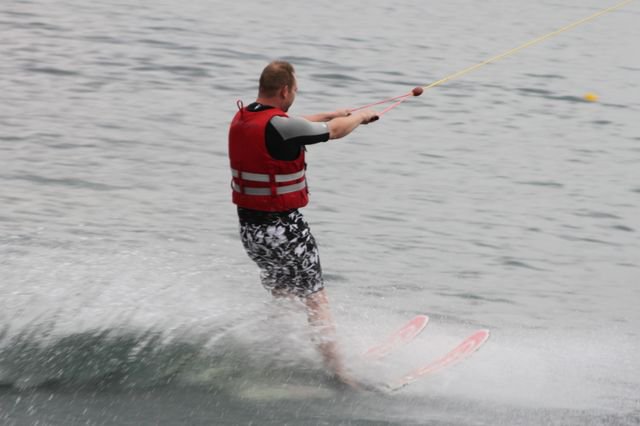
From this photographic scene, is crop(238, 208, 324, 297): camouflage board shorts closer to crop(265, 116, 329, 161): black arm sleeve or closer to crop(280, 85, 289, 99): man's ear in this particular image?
crop(265, 116, 329, 161): black arm sleeve

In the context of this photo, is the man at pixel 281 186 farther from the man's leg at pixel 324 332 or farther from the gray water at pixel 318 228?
the gray water at pixel 318 228

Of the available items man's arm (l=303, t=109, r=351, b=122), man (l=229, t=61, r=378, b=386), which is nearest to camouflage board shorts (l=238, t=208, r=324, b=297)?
man (l=229, t=61, r=378, b=386)

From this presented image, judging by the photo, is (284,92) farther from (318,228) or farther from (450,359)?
(318,228)

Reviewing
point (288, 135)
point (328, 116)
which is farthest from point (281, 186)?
point (328, 116)

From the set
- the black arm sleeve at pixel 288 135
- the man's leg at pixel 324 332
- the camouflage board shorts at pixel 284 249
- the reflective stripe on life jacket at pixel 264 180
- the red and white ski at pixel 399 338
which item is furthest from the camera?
the red and white ski at pixel 399 338

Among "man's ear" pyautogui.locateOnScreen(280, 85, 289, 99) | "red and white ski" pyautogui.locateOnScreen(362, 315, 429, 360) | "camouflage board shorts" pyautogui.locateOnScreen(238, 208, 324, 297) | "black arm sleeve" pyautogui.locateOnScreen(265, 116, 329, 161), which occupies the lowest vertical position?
"red and white ski" pyautogui.locateOnScreen(362, 315, 429, 360)

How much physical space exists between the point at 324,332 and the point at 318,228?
407 centimetres

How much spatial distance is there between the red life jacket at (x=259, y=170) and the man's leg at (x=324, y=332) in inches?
22.3

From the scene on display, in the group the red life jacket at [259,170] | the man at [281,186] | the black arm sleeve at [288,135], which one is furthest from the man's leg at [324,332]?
the black arm sleeve at [288,135]

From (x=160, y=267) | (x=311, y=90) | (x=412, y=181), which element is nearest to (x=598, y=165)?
(x=412, y=181)

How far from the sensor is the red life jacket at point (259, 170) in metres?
5.84

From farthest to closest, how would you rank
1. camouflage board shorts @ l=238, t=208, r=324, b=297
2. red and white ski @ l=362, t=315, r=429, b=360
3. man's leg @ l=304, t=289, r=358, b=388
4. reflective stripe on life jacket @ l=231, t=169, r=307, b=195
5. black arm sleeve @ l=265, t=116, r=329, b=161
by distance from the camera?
red and white ski @ l=362, t=315, r=429, b=360, man's leg @ l=304, t=289, r=358, b=388, camouflage board shorts @ l=238, t=208, r=324, b=297, reflective stripe on life jacket @ l=231, t=169, r=307, b=195, black arm sleeve @ l=265, t=116, r=329, b=161

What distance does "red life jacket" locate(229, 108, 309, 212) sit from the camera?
584 centimetres

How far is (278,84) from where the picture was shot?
231 inches
